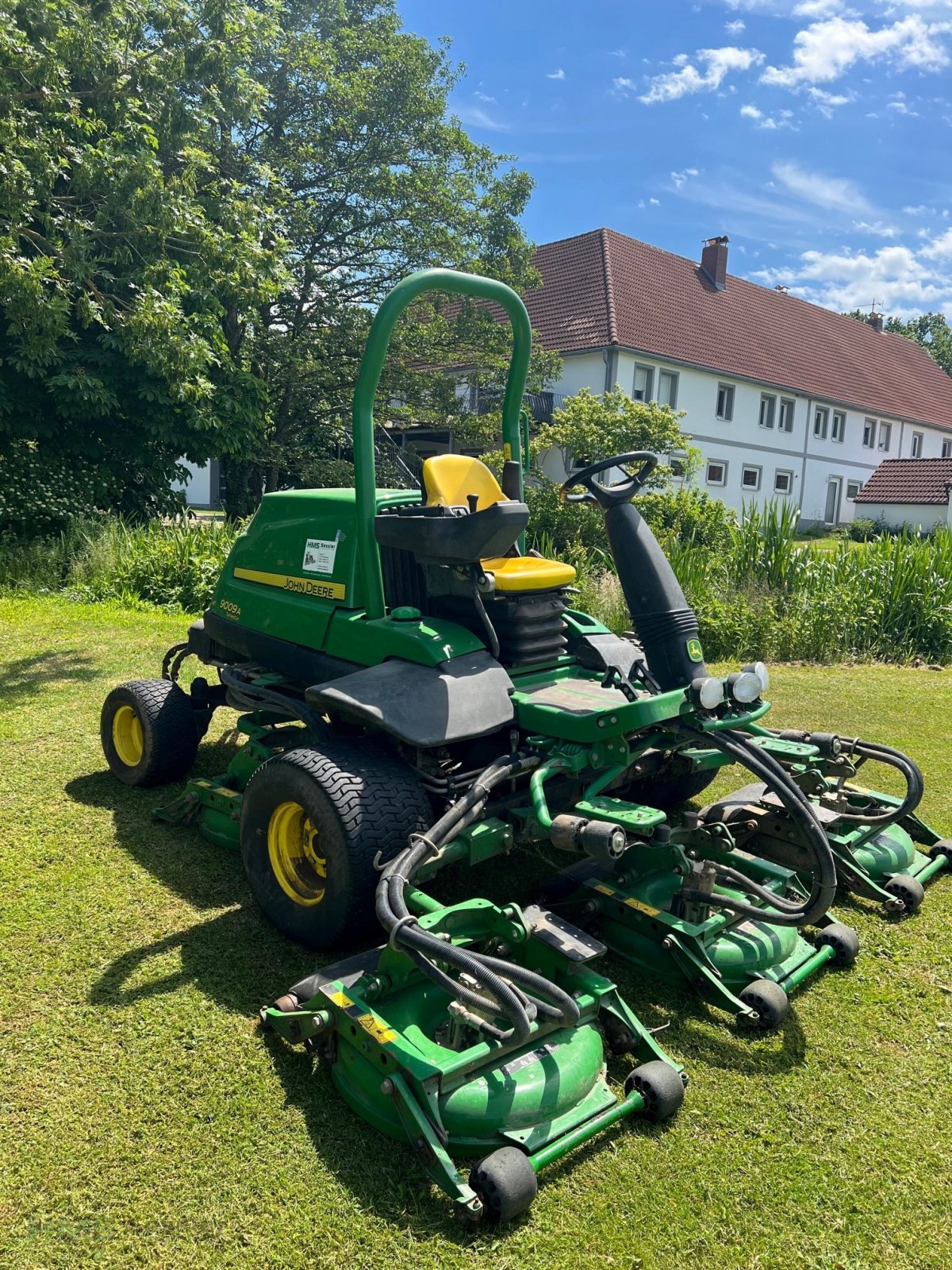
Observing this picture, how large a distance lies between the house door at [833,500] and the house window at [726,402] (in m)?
8.00

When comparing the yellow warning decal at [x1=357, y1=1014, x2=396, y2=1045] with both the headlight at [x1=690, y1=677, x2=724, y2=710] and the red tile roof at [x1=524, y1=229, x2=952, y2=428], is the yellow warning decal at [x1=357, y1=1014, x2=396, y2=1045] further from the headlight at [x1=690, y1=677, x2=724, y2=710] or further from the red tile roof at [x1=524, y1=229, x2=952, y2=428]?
the red tile roof at [x1=524, y1=229, x2=952, y2=428]

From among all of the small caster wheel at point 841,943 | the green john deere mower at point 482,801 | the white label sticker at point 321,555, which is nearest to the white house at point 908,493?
the green john deere mower at point 482,801

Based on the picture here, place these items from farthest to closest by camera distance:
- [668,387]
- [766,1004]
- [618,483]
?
[668,387], [618,483], [766,1004]

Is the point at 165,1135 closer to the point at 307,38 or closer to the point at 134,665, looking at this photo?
the point at 134,665

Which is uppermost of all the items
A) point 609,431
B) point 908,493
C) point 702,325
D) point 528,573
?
point 702,325

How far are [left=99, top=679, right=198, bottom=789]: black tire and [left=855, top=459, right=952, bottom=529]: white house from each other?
28938mm

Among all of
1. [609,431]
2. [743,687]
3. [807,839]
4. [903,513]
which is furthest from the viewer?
[903,513]

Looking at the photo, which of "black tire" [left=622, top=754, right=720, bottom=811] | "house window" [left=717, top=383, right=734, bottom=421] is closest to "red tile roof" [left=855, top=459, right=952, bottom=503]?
"house window" [left=717, top=383, right=734, bottom=421]

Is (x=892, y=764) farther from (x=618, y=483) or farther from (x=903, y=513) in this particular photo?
(x=903, y=513)

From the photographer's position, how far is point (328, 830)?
3133 millimetres

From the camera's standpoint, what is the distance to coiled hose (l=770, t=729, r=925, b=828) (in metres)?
3.75

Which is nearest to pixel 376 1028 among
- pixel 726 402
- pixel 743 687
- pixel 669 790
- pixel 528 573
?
pixel 743 687

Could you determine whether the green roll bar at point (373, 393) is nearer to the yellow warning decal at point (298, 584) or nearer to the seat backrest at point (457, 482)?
the yellow warning decal at point (298, 584)

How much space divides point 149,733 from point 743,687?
296 centimetres
